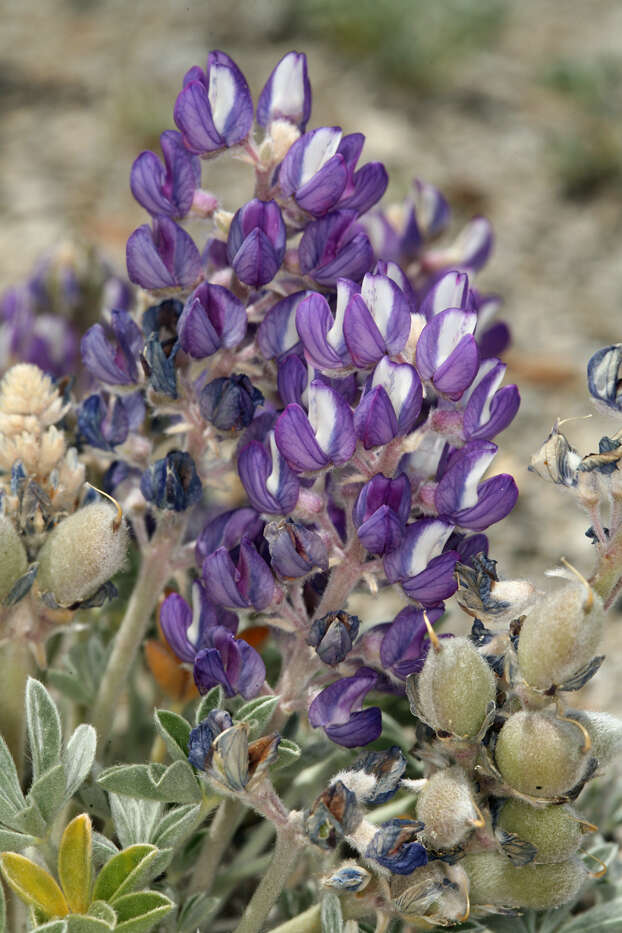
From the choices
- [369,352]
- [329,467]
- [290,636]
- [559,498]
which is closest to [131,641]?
[290,636]

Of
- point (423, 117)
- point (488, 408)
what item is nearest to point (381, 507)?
Answer: point (488, 408)

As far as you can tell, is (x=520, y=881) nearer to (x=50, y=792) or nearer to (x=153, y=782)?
(x=153, y=782)

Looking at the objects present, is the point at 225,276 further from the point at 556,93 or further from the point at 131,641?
the point at 556,93

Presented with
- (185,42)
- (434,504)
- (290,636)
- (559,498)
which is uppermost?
(434,504)

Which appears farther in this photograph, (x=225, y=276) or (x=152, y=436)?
(x=152, y=436)

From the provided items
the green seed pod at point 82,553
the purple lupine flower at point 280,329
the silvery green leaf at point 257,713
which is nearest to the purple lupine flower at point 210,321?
the purple lupine flower at point 280,329

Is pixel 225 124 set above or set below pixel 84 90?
above

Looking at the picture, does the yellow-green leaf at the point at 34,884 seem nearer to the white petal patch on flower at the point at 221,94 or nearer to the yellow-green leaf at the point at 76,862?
the yellow-green leaf at the point at 76,862
